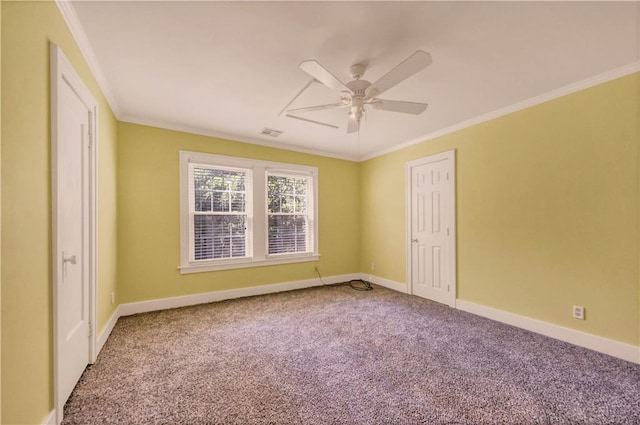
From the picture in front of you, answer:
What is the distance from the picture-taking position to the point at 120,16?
5.57 feet

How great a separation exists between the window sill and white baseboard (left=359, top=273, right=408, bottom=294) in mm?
1067

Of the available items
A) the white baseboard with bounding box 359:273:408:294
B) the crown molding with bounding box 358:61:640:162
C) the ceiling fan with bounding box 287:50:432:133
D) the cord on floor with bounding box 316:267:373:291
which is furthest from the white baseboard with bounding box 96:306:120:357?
the crown molding with bounding box 358:61:640:162

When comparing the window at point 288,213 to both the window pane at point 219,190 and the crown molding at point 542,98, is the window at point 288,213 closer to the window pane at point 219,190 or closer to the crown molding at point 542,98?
the window pane at point 219,190

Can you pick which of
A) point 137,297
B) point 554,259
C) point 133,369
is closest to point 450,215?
point 554,259

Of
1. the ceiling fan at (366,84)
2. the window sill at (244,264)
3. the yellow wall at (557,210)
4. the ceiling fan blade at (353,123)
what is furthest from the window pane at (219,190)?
the yellow wall at (557,210)

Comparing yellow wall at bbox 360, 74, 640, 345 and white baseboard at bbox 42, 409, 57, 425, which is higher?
yellow wall at bbox 360, 74, 640, 345

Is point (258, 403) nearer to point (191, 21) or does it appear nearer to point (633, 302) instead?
point (191, 21)

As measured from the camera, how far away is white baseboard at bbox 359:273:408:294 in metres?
4.41

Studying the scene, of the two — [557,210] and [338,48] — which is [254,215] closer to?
[338,48]

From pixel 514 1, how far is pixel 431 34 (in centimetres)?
46

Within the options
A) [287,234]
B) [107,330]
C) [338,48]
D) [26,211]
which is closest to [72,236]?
[26,211]

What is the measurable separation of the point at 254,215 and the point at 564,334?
3.91 metres

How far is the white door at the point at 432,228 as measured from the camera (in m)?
3.67

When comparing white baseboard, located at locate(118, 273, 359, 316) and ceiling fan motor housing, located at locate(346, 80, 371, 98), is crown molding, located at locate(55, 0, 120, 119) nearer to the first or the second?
ceiling fan motor housing, located at locate(346, 80, 371, 98)
